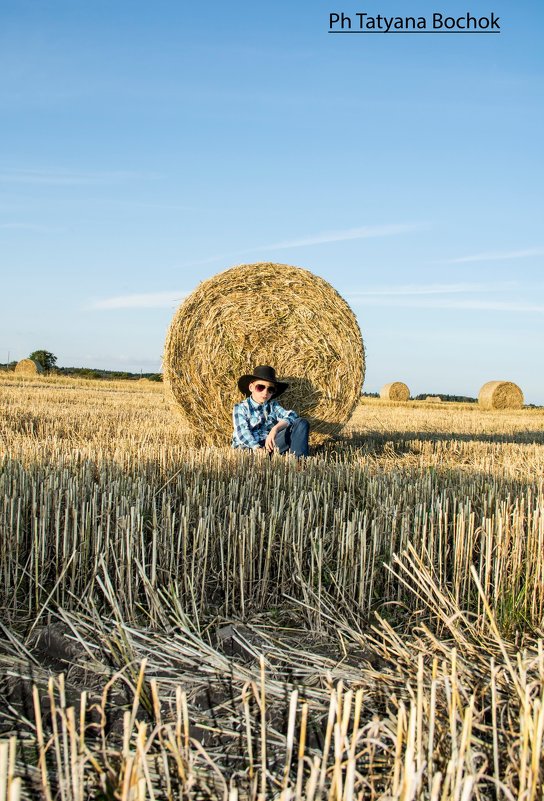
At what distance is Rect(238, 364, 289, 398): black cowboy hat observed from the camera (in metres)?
7.16

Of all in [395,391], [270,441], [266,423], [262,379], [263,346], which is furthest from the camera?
[395,391]

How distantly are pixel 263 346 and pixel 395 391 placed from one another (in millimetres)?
18085

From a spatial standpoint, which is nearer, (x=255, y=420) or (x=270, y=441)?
(x=270, y=441)

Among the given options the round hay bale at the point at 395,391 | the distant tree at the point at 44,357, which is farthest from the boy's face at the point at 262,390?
the distant tree at the point at 44,357

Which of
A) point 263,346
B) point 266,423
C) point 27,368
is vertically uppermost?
point 27,368

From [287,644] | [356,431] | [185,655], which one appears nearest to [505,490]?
[287,644]

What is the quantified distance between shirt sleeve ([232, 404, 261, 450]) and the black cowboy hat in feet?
1.20

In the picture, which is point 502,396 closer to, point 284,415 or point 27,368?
point 284,415

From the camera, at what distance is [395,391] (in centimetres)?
2577

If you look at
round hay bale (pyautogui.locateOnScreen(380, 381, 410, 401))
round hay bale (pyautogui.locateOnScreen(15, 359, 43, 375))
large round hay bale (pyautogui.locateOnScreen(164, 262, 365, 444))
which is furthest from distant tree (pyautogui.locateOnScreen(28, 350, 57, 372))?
large round hay bale (pyautogui.locateOnScreen(164, 262, 365, 444))

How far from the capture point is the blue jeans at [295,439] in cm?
694

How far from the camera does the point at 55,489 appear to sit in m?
3.83

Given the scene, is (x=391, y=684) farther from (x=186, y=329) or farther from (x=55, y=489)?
(x=186, y=329)

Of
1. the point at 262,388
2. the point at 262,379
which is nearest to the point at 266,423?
the point at 262,388
